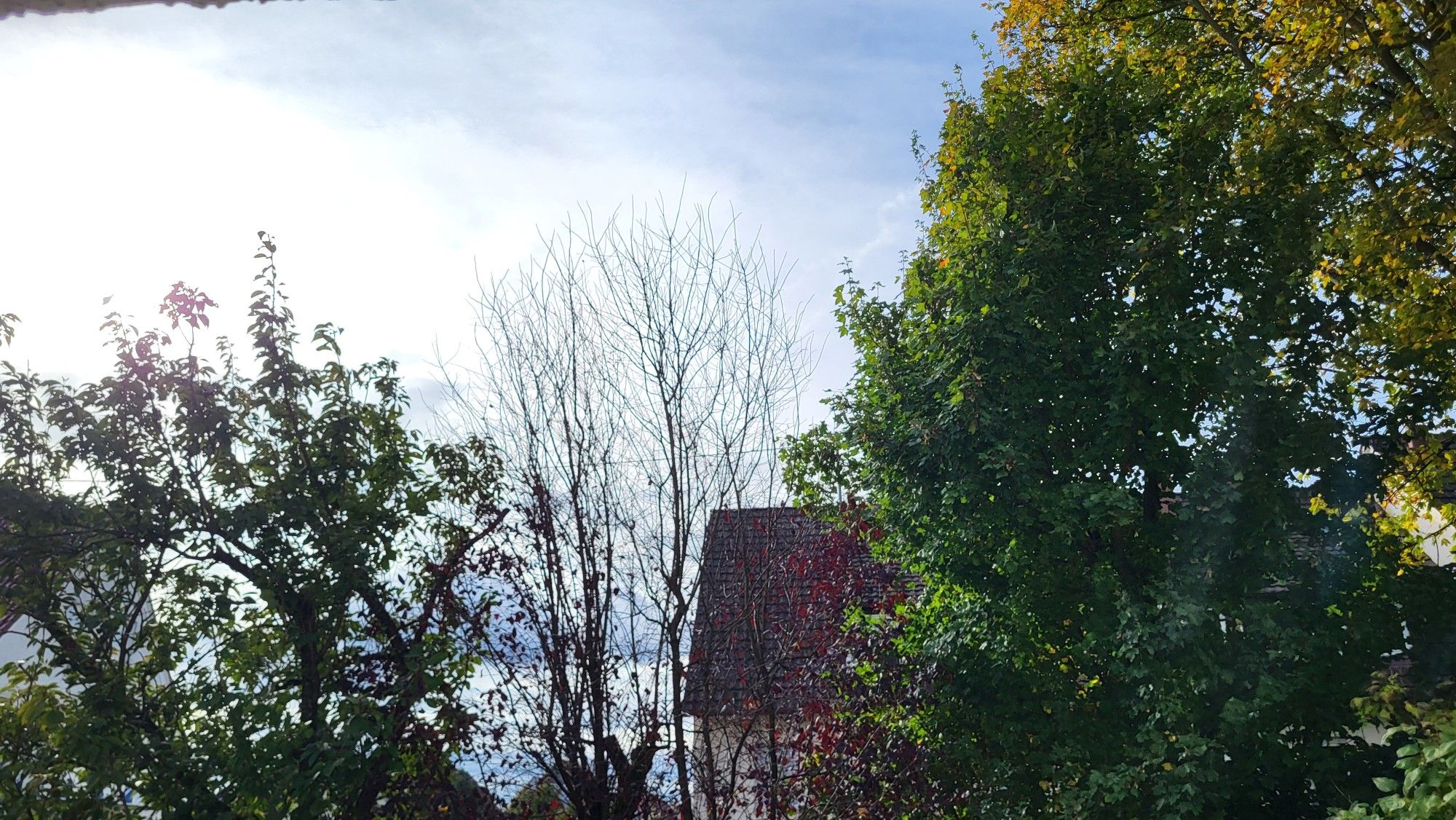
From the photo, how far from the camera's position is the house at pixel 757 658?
695 centimetres

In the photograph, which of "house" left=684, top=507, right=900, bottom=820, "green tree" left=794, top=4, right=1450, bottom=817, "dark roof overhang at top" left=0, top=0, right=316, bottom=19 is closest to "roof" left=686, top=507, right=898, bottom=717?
"house" left=684, top=507, right=900, bottom=820

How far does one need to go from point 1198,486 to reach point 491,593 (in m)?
5.25

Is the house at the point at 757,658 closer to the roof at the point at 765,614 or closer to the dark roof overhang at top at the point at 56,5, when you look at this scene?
the roof at the point at 765,614

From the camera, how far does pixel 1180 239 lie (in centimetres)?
762

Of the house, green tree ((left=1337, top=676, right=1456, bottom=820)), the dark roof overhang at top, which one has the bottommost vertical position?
green tree ((left=1337, top=676, right=1456, bottom=820))

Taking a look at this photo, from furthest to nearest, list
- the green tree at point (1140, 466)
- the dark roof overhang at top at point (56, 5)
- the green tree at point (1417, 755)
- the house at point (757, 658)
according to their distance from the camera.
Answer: the green tree at point (1140, 466) → the house at point (757, 658) → the green tree at point (1417, 755) → the dark roof overhang at top at point (56, 5)

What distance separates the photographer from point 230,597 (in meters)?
6.18

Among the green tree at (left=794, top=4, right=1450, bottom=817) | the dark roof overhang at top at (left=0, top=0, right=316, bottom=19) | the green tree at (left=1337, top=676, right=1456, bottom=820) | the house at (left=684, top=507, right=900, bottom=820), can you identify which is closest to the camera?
the dark roof overhang at top at (left=0, top=0, right=316, bottom=19)

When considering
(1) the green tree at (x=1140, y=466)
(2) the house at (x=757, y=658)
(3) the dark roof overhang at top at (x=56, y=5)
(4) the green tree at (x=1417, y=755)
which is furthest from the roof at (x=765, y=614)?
(3) the dark roof overhang at top at (x=56, y=5)

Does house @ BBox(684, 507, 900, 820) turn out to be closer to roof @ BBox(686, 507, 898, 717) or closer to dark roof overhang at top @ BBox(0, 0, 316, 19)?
roof @ BBox(686, 507, 898, 717)

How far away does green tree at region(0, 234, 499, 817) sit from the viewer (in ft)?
18.8

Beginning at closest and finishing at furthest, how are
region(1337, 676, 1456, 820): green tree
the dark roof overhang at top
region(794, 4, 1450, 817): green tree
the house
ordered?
the dark roof overhang at top → region(1337, 676, 1456, 820): green tree → the house → region(794, 4, 1450, 817): green tree

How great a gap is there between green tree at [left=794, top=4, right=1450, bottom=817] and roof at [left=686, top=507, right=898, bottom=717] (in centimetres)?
85

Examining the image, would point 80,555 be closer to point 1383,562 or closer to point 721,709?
point 721,709
